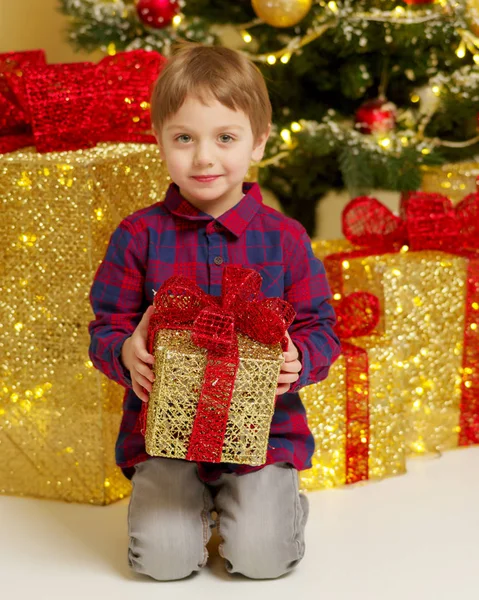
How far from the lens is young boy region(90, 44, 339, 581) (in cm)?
123

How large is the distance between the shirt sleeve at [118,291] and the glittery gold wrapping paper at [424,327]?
18.5 inches

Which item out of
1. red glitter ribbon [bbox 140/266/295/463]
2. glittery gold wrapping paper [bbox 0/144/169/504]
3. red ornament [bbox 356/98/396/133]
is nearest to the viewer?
red glitter ribbon [bbox 140/266/295/463]

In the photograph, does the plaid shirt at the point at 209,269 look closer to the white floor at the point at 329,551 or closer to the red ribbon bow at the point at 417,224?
the white floor at the point at 329,551

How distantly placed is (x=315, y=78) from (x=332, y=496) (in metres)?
1.06

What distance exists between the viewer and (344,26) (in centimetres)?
196

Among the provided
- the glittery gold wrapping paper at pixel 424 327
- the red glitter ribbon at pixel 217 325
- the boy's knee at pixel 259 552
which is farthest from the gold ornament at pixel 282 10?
the boy's knee at pixel 259 552

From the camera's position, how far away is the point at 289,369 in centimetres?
120

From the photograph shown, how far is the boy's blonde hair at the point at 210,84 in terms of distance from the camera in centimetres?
122

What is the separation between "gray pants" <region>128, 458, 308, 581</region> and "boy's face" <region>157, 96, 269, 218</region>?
40cm

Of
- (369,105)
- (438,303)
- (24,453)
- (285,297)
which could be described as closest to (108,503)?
(24,453)

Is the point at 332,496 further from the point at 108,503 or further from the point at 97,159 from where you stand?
the point at 97,159

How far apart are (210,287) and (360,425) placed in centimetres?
43

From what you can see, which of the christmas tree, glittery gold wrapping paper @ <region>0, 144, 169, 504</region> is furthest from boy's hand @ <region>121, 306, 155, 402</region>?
the christmas tree

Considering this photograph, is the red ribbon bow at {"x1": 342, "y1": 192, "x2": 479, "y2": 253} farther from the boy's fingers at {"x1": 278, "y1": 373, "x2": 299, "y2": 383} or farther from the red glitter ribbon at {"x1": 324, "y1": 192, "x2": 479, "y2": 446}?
the boy's fingers at {"x1": 278, "y1": 373, "x2": 299, "y2": 383}
